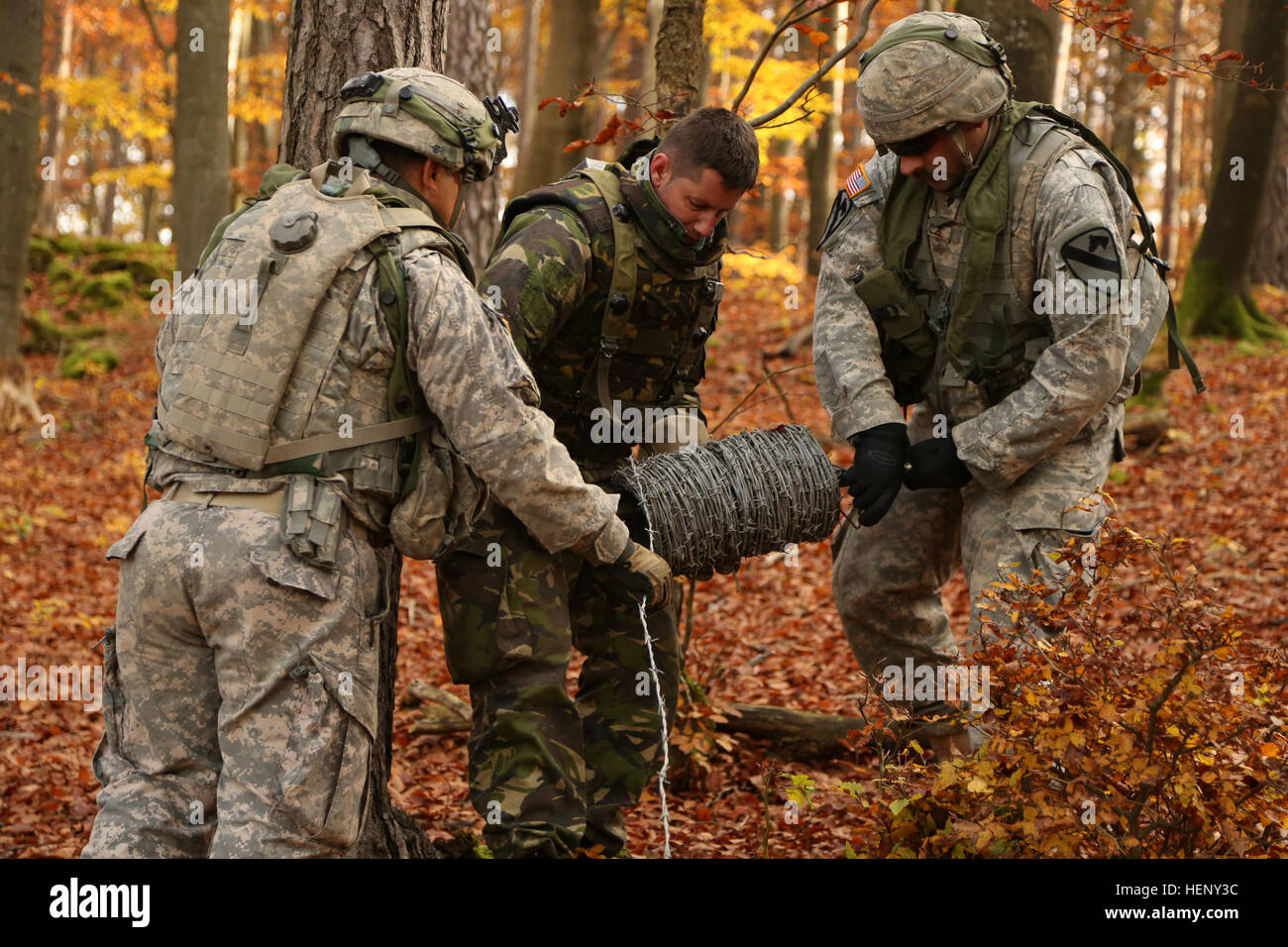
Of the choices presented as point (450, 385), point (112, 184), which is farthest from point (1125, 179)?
point (112, 184)

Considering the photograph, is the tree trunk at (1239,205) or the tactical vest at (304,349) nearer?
the tactical vest at (304,349)

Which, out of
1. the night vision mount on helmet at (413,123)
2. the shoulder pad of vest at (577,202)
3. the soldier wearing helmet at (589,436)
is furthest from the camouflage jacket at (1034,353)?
the night vision mount on helmet at (413,123)

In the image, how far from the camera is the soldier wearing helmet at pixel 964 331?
13.6 feet

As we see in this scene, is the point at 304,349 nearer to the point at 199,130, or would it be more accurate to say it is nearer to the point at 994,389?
the point at 994,389

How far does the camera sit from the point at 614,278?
420cm

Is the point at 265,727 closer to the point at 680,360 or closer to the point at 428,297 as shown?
the point at 428,297

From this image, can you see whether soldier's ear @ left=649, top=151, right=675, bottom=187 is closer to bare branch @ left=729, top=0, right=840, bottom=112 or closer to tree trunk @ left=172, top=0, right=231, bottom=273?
bare branch @ left=729, top=0, right=840, bottom=112

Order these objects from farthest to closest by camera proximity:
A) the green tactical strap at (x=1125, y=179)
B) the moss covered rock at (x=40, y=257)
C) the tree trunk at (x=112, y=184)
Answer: the tree trunk at (x=112, y=184) → the moss covered rock at (x=40, y=257) → the green tactical strap at (x=1125, y=179)

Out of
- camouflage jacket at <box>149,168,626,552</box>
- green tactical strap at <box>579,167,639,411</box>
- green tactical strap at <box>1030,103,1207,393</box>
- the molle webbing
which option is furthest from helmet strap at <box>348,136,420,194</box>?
green tactical strap at <box>1030,103,1207,393</box>

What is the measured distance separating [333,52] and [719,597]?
5259mm

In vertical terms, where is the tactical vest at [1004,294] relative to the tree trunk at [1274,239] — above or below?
below

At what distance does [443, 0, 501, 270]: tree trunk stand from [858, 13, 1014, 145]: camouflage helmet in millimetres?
4619

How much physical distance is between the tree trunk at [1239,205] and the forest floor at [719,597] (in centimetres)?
46

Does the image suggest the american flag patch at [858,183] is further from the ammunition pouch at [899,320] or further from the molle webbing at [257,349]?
the molle webbing at [257,349]
